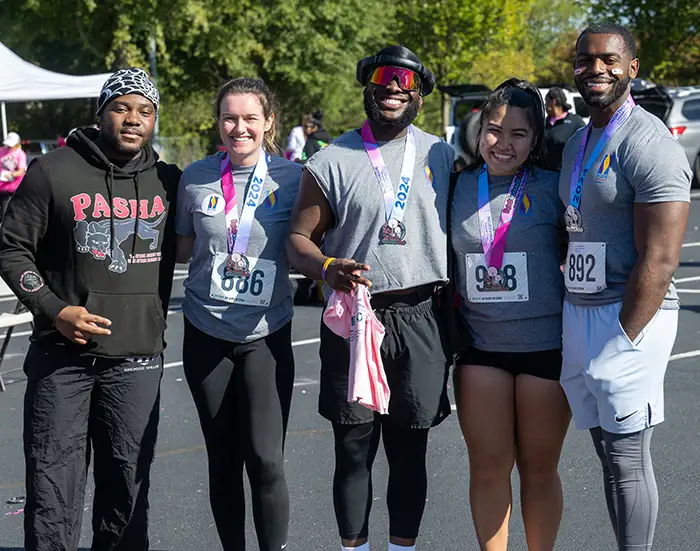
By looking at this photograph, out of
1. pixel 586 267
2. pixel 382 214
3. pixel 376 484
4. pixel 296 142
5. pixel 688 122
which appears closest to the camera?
pixel 586 267

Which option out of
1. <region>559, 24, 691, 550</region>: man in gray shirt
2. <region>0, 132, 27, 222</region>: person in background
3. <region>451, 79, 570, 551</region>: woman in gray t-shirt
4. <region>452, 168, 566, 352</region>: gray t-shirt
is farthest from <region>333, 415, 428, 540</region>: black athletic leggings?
<region>0, 132, 27, 222</region>: person in background

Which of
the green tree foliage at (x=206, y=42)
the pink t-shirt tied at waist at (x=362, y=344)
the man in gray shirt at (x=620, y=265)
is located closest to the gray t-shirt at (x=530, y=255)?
the man in gray shirt at (x=620, y=265)

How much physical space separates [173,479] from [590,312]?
278 cm

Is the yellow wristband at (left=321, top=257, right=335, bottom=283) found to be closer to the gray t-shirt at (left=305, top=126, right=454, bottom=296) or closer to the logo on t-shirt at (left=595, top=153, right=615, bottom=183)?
the gray t-shirt at (left=305, top=126, right=454, bottom=296)

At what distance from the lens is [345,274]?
3.55 meters

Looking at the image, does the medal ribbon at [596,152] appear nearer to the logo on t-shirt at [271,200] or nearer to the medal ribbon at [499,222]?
the medal ribbon at [499,222]

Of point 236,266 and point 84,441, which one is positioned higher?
point 236,266

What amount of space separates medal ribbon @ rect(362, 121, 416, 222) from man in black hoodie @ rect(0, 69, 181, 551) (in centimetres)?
80

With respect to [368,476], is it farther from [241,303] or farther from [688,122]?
[688,122]

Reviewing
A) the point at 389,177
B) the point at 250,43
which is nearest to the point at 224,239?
the point at 389,177

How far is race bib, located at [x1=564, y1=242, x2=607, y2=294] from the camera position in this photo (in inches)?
135

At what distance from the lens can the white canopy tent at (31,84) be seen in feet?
50.2

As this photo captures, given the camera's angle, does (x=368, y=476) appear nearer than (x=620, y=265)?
No

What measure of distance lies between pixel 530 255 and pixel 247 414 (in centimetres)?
121
